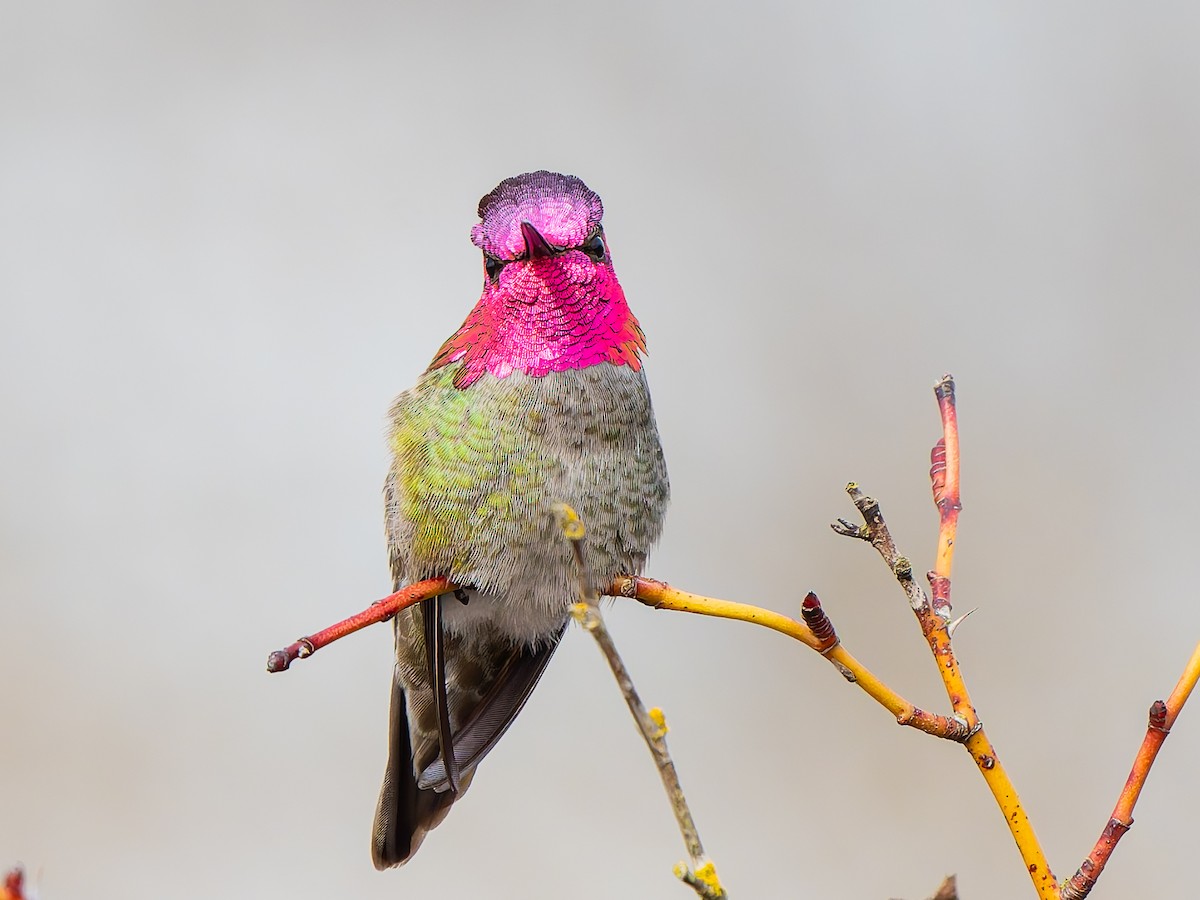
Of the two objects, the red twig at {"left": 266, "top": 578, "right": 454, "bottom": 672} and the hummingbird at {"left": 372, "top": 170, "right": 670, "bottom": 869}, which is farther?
the hummingbird at {"left": 372, "top": 170, "right": 670, "bottom": 869}

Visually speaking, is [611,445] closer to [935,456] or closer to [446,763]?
[446,763]

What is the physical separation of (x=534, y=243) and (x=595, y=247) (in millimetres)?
130

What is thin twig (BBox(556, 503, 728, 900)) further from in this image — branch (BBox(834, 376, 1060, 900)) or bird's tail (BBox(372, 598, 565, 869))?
bird's tail (BBox(372, 598, 565, 869))

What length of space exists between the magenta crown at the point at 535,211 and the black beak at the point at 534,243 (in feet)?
0.06

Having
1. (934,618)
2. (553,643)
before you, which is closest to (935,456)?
(934,618)

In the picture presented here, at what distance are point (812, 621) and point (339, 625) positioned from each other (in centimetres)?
33

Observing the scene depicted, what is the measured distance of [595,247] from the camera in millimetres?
1400

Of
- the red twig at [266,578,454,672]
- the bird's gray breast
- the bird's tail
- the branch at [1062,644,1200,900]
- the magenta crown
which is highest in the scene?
the magenta crown

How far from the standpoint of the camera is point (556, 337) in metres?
1.44

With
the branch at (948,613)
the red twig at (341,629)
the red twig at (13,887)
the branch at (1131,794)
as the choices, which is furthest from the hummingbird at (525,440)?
the red twig at (13,887)

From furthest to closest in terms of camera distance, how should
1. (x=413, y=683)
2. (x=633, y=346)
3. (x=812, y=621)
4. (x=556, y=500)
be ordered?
1. (x=413, y=683)
2. (x=633, y=346)
3. (x=556, y=500)
4. (x=812, y=621)

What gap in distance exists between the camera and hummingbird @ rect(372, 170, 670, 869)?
137 cm

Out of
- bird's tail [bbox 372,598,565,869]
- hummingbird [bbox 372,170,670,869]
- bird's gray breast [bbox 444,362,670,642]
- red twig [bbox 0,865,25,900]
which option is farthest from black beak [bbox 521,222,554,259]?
red twig [bbox 0,865,25,900]

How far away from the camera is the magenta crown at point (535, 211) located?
52.7 inches
